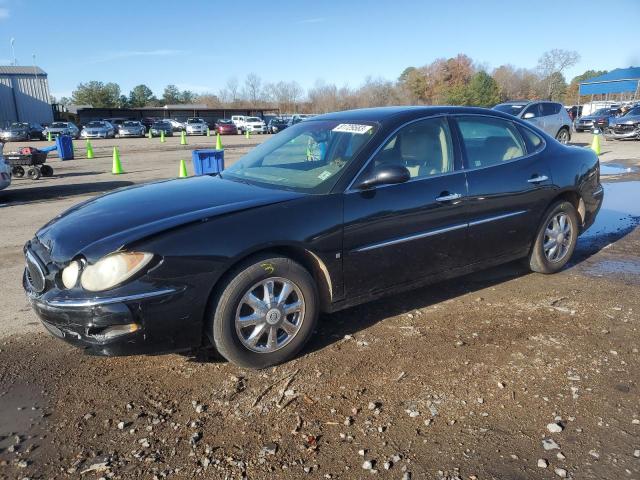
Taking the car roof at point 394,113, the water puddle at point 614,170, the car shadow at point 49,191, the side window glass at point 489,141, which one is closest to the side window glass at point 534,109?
the water puddle at point 614,170

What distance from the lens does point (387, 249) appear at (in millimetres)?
3830

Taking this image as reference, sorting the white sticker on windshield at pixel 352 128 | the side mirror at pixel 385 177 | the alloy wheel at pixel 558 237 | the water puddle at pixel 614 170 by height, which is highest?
the white sticker on windshield at pixel 352 128

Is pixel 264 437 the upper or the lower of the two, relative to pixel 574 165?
lower

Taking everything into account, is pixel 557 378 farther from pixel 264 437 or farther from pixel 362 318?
pixel 264 437

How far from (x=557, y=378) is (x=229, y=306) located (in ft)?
6.91

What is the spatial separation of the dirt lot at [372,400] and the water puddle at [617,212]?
2.50m

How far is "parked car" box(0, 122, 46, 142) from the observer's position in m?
39.2

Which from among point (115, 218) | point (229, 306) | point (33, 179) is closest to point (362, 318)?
point (229, 306)

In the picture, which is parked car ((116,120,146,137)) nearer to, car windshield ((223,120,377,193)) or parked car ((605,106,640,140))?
parked car ((605,106,640,140))

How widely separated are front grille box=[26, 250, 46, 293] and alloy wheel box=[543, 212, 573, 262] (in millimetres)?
4346

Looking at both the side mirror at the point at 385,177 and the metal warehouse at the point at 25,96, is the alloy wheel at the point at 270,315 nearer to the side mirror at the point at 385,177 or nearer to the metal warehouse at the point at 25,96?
the side mirror at the point at 385,177

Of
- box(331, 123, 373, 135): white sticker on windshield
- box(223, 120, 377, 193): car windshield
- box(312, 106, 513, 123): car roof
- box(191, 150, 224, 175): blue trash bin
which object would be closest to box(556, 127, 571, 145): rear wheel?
box(191, 150, 224, 175): blue trash bin

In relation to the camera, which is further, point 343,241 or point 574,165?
point 574,165

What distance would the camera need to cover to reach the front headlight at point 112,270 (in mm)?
2955
